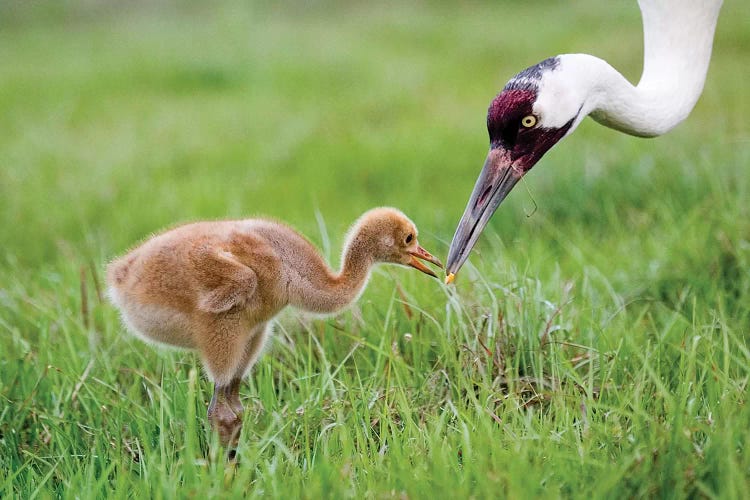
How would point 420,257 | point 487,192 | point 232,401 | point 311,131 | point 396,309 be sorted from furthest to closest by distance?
point 311,131 → point 396,309 → point 487,192 → point 420,257 → point 232,401

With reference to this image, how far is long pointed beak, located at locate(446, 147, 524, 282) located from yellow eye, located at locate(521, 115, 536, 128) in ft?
0.40

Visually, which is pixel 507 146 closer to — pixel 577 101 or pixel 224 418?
pixel 577 101

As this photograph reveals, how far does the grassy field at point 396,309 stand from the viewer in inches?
96.3

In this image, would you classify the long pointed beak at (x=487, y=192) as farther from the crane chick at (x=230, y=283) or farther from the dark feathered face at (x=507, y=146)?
the crane chick at (x=230, y=283)

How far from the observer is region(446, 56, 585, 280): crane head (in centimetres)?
306

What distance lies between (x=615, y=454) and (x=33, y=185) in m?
5.22

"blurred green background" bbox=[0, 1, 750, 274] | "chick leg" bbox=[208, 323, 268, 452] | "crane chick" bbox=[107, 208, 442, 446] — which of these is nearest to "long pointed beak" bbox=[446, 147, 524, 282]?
"crane chick" bbox=[107, 208, 442, 446]

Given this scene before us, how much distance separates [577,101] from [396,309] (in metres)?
1.03

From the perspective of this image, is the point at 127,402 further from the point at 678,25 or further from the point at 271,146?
the point at 271,146

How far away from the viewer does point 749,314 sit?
11.6ft

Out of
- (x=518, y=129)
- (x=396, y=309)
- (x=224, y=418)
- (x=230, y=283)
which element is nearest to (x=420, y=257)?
(x=396, y=309)

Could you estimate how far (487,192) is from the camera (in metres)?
3.19

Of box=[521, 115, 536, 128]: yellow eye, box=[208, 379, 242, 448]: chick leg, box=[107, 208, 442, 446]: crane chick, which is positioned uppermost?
box=[521, 115, 536, 128]: yellow eye

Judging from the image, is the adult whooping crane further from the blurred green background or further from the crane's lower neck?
the blurred green background
